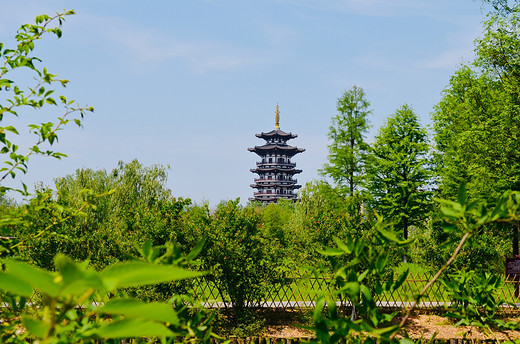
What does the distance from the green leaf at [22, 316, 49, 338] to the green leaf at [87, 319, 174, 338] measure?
7 centimetres

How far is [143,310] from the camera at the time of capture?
560mm

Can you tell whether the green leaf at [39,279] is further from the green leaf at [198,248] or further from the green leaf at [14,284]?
the green leaf at [198,248]

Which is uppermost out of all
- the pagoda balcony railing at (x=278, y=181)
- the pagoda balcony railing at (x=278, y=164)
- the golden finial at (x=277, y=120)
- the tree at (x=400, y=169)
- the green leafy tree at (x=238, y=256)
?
the golden finial at (x=277, y=120)

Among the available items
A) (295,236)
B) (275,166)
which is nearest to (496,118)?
(295,236)

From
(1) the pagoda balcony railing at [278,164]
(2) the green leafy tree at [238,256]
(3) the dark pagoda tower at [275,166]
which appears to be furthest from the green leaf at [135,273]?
(1) the pagoda balcony railing at [278,164]

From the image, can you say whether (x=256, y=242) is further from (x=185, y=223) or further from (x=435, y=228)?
(x=435, y=228)

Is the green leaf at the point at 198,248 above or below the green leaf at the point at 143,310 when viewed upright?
above

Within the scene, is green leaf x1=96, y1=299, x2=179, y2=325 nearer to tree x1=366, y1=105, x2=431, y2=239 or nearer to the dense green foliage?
the dense green foliage

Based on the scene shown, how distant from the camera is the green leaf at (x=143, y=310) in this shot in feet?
1.82

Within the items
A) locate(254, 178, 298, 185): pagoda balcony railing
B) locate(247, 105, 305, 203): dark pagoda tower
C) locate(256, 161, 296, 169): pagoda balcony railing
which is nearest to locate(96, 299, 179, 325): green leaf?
locate(247, 105, 305, 203): dark pagoda tower

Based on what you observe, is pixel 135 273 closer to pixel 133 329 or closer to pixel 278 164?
pixel 133 329

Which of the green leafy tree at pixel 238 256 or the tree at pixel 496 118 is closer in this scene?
the green leafy tree at pixel 238 256

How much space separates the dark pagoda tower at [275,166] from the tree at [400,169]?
51611 mm

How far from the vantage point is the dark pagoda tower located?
264ft
